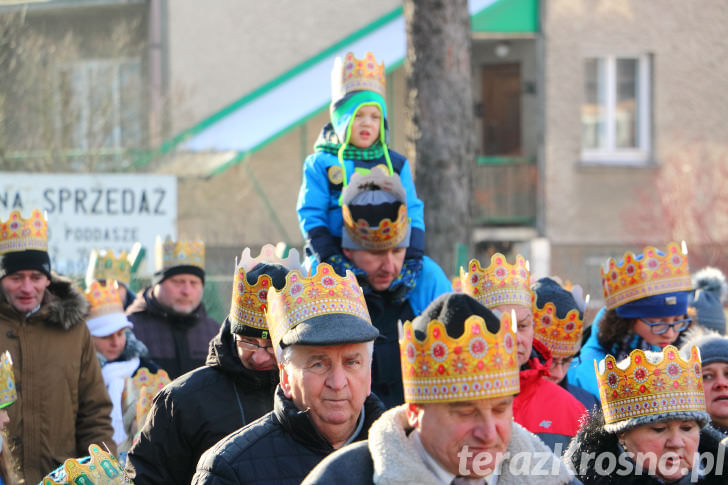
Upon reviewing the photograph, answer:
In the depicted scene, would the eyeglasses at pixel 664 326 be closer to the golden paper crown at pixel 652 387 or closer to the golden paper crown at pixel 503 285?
the golden paper crown at pixel 503 285

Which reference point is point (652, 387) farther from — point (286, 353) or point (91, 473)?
point (91, 473)

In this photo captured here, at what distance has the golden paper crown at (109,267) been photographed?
30.3 feet

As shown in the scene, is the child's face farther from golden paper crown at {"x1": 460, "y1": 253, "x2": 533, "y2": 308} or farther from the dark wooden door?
the dark wooden door

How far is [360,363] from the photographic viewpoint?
4.04 meters

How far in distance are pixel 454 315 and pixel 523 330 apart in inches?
92.6

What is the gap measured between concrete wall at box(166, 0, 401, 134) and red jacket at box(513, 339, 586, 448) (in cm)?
1519

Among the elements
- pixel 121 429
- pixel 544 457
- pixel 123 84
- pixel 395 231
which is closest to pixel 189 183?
pixel 123 84

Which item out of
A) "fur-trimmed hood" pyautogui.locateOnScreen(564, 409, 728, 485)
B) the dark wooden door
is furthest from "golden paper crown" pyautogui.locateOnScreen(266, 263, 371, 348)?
the dark wooden door

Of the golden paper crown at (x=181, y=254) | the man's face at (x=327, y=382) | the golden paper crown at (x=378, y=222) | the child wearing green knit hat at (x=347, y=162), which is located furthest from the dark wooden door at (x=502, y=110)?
the man's face at (x=327, y=382)

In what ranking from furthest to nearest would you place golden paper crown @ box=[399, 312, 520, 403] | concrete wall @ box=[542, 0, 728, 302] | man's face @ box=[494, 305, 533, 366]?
1. concrete wall @ box=[542, 0, 728, 302]
2. man's face @ box=[494, 305, 533, 366]
3. golden paper crown @ box=[399, 312, 520, 403]

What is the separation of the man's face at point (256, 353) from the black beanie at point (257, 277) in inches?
1.2

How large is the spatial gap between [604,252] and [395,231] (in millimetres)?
14819

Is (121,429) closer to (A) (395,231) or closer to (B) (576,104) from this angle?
(A) (395,231)

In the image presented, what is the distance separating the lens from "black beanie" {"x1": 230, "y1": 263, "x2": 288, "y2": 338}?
4645 millimetres
